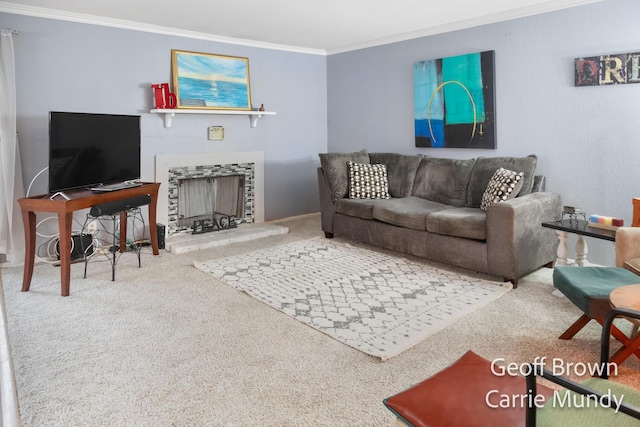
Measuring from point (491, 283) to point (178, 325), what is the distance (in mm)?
2329

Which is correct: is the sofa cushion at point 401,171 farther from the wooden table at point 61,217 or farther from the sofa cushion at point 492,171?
the wooden table at point 61,217

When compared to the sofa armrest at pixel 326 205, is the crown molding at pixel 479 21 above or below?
above

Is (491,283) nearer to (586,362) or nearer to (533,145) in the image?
(586,362)

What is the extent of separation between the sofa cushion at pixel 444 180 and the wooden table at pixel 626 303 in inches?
88.2

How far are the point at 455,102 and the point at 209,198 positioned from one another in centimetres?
304

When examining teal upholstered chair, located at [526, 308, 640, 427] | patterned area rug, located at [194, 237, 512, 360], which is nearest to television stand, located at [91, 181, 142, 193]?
patterned area rug, located at [194, 237, 512, 360]

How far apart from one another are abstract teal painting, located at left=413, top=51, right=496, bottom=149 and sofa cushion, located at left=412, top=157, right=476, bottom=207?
13.7 inches

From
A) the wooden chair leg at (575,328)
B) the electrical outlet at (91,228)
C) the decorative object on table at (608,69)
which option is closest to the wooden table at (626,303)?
the wooden chair leg at (575,328)

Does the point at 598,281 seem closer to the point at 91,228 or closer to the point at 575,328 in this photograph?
the point at 575,328

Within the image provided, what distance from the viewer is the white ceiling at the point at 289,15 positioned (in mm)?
3842

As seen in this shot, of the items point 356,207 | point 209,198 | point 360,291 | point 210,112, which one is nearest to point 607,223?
point 360,291

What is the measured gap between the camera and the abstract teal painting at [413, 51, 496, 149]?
14.7ft

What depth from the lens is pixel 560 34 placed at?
3.91 meters

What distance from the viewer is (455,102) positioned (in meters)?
→ 4.70
